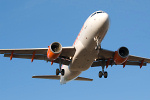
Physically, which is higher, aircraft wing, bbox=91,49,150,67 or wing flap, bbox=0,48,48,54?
wing flap, bbox=0,48,48,54

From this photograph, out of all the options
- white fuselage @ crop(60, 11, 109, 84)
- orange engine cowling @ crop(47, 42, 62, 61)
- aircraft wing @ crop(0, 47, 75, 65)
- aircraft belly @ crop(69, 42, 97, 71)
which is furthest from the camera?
aircraft wing @ crop(0, 47, 75, 65)

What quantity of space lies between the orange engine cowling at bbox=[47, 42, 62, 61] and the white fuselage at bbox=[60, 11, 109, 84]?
69.1 inches

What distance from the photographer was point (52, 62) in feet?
106

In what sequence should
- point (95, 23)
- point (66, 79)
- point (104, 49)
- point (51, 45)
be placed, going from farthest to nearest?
point (66, 79)
point (104, 49)
point (51, 45)
point (95, 23)

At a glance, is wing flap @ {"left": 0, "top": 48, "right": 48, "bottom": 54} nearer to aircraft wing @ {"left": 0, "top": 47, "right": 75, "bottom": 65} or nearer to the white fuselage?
aircraft wing @ {"left": 0, "top": 47, "right": 75, "bottom": 65}

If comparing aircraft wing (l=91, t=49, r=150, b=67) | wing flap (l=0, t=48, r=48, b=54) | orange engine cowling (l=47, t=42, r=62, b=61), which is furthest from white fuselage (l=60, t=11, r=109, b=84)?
wing flap (l=0, t=48, r=48, b=54)

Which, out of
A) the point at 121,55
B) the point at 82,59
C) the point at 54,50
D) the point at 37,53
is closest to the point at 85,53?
the point at 82,59

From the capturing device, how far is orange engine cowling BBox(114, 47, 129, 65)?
30828 mm

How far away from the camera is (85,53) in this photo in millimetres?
28219

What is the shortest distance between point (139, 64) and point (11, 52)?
53.1ft

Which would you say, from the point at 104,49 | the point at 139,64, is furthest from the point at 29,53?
the point at 139,64

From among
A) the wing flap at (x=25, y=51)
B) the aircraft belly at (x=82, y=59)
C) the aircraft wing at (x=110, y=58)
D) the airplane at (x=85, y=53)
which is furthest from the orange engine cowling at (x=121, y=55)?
the wing flap at (x=25, y=51)

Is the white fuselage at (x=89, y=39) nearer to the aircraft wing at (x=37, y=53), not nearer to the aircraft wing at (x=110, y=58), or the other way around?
the aircraft wing at (x=37, y=53)

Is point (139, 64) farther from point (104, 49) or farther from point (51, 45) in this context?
point (51, 45)
